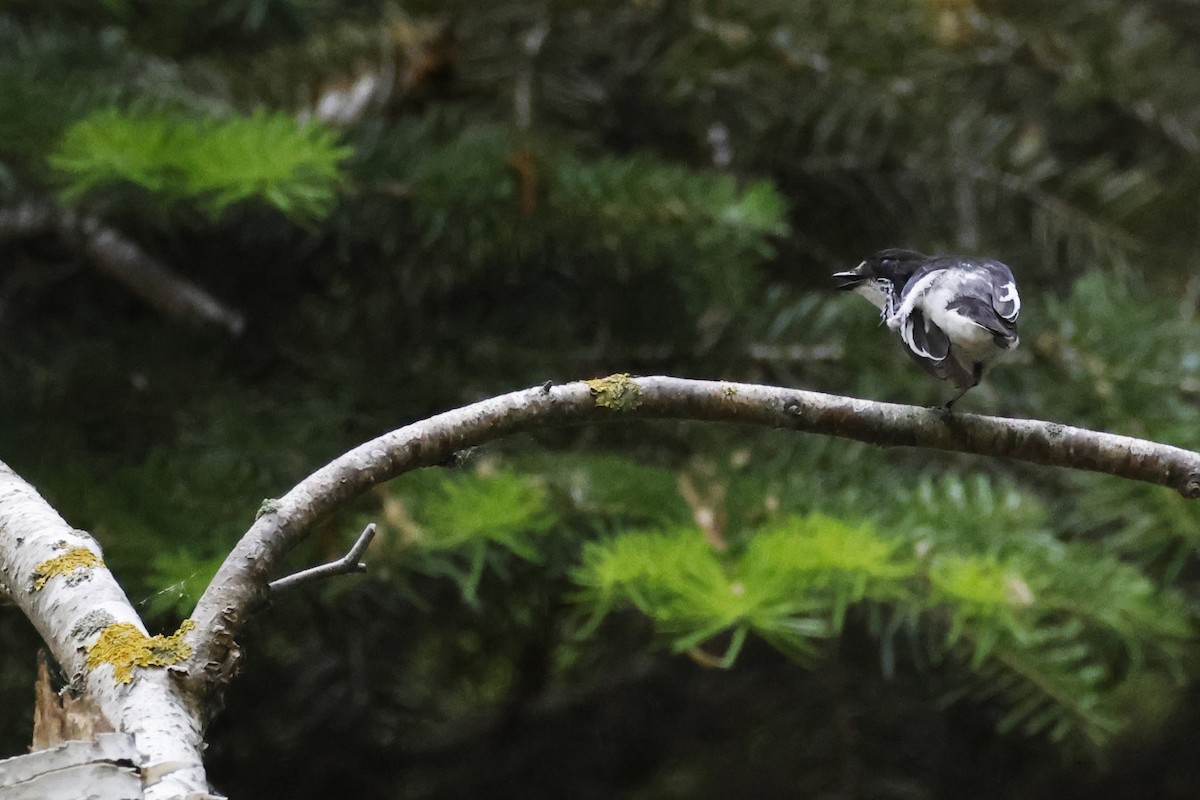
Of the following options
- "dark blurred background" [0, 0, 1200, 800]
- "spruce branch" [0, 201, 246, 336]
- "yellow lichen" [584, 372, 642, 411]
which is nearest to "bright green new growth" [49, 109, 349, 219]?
"dark blurred background" [0, 0, 1200, 800]

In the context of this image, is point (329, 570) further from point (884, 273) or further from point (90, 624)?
point (884, 273)

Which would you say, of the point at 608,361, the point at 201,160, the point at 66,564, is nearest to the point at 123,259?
the point at 201,160

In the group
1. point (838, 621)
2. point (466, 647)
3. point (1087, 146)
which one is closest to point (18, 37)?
point (466, 647)

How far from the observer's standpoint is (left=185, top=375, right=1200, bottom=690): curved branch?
32 cm

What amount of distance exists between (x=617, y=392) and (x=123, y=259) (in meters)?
0.51

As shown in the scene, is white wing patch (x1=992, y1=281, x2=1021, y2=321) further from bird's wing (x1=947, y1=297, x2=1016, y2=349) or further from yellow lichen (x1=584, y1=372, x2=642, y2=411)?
yellow lichen (x1=584, y1=372, x2=642, y2=411)

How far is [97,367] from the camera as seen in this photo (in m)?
0.71

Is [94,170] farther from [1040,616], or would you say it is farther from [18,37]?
[1040,616]

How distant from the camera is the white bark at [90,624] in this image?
0.26 metres

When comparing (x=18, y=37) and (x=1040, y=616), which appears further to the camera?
(x=18, y=37)

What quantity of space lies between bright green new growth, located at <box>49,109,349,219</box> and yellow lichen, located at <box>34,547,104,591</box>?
27 centimetres

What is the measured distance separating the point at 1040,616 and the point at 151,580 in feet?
1.50

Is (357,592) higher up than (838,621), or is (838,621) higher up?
(357,592)

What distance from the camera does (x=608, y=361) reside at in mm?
762
